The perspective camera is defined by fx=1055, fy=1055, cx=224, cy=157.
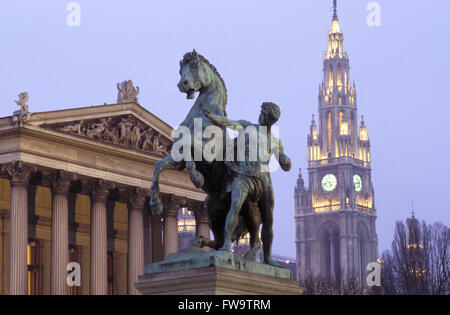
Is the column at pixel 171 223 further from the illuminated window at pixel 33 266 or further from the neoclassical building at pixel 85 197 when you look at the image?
the illuminated window at pixel 33 266

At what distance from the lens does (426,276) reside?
231 feet

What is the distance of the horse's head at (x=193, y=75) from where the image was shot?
14680 millimetres

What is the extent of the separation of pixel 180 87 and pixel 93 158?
37.2m

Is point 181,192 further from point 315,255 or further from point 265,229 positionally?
point 315,255

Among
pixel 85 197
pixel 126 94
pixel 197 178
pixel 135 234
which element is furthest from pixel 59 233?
pixel 197 178

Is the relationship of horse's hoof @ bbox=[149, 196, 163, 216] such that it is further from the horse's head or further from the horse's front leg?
the horse's head

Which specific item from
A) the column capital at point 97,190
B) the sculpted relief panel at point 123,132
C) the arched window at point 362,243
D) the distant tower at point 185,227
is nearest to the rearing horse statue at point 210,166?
the sculpted relief panel at point 123,132

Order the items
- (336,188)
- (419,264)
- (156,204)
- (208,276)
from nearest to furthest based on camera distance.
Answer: (208,276)
(156,204)
(419,264)
(336,188)

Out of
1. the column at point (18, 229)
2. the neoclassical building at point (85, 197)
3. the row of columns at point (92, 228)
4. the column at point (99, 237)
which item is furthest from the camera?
the column at point (99, 237)

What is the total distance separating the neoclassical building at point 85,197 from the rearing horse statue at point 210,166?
32329mm

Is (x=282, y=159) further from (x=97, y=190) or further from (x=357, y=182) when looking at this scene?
(x=357, y=182)

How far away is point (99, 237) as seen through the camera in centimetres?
5069

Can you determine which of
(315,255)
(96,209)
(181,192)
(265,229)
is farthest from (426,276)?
(315,255)

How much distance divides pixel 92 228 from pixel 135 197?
3792 millimetres
